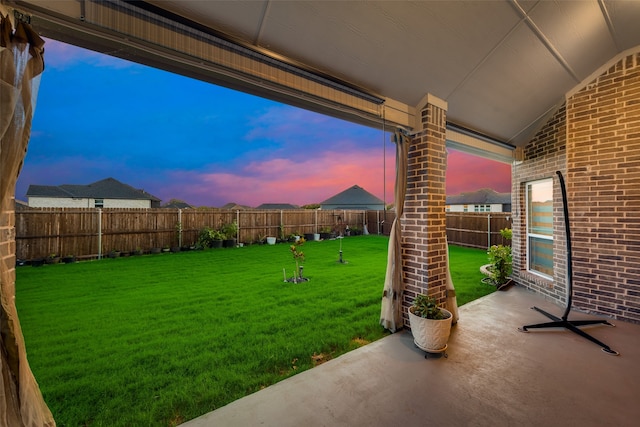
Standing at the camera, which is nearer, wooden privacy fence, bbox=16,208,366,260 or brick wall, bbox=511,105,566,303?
brick wall, bbox=511,105,566,303

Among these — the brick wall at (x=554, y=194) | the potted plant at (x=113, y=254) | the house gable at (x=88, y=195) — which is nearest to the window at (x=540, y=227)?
the brick wall at (x=554, y=194)

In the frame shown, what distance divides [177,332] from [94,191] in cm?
2449

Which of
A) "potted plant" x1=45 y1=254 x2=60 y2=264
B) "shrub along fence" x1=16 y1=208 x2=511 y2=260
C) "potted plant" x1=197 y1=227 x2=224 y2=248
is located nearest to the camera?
"potted plant" x1=45 y1=254 x2=60 y2=264

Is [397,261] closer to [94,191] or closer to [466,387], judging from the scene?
[466,387]

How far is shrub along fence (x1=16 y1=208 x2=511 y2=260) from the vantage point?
782 cm

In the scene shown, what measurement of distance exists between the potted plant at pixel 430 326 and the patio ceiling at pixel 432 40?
2.43 m

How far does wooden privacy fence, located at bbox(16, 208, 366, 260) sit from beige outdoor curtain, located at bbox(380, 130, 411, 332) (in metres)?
9.71

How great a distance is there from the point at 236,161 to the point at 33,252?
22546 mm

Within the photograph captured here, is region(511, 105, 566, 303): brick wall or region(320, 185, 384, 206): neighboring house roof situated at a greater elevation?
region(320, 185, 384, 206): neighboring house roof

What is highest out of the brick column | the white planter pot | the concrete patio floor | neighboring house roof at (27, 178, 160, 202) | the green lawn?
neighboring house roof at (27, 178, 160, 202)

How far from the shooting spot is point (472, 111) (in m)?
3.81

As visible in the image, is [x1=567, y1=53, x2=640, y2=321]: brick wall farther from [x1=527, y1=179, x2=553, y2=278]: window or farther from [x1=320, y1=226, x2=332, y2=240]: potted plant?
[x1=320, y1=226, x2=332, y2=240]: potted plant

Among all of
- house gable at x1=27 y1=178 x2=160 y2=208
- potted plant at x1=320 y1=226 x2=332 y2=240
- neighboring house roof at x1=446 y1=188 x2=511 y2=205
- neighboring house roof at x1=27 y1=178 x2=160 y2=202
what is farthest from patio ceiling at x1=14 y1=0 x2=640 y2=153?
neighboring house roof at x1=446 y1=188 x2=511 y2=205

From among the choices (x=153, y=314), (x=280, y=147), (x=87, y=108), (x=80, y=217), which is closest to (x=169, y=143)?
(x=87, y=108)
